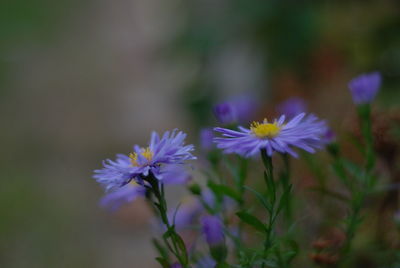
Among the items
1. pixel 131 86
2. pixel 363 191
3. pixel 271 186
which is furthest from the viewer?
pixel 131 86

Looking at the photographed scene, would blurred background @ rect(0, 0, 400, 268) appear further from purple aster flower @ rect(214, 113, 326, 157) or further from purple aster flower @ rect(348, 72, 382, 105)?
purple aster flower @ rect(214, 113, 326, 157)

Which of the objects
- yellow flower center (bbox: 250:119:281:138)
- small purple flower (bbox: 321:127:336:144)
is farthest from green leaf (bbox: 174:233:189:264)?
small purple flower (bbox: 321:127:336:144)

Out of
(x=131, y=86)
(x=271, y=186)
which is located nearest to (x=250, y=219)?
(x=271, y=186)

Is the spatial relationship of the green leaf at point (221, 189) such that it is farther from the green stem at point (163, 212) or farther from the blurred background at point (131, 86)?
the blurred background at point (131, 86)

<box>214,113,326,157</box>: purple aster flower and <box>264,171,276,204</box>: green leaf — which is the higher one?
<box>214,113,326,157</box>: purple aster flower

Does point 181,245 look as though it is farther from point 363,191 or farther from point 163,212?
point 363,191

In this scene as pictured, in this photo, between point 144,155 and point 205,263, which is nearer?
point 144,155

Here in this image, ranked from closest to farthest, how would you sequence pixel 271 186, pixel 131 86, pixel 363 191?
pixel 271 186
pixel 363 191
pixel 131 86

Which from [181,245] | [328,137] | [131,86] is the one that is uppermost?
[131,86]
